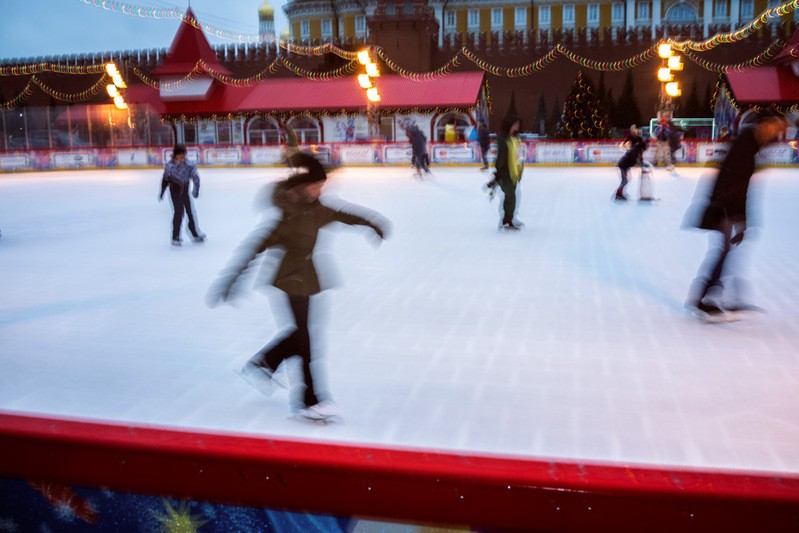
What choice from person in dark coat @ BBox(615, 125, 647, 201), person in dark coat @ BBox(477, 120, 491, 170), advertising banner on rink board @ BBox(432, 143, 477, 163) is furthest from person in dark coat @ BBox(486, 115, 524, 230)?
advertising banner on rink board @ BBox(432, 143, 477, 163)

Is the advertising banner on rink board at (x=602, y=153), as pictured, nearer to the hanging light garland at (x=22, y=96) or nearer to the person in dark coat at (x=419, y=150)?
the person in dark coat at (x=419, y=150)

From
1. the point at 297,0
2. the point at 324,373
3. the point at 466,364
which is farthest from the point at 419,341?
the point at 297,0

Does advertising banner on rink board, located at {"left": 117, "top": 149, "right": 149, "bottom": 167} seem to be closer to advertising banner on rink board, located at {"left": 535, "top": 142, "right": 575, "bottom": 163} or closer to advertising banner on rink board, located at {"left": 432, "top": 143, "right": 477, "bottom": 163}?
advertising banner on rink board, located at {"left": 432, "top": 143, "right": 477, "bottom": 163}

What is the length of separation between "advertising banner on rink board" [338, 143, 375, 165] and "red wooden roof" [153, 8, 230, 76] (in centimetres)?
967

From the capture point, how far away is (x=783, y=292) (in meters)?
5.63

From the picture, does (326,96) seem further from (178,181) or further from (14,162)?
(178,181)

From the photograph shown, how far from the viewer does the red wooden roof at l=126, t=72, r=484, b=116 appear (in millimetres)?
26703

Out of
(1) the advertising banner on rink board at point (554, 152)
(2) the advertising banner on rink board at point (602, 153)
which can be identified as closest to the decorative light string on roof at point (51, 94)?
(1) the advertising banner on rink board at point (554, 152)

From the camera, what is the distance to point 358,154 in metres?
23.4

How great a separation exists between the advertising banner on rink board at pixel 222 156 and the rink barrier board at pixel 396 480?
76.0 ft

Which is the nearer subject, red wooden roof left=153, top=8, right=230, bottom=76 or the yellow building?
red wooden roof left=153, top=8, right=230, bottom=76

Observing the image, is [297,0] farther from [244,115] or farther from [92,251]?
[92,251]

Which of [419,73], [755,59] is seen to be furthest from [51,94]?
[755,59]

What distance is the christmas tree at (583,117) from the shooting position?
26.3 meters
